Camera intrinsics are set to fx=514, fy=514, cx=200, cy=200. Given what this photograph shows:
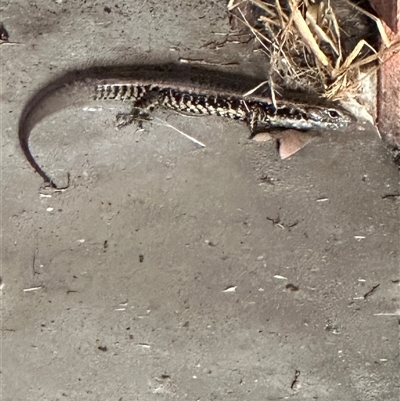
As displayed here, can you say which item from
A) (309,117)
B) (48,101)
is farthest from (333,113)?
(48,101)

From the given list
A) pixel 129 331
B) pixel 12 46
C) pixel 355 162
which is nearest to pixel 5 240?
pixel 129 331

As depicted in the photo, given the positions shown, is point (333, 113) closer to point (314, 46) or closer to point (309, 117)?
point (309, 117)

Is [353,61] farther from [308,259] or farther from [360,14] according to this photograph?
[308,259]

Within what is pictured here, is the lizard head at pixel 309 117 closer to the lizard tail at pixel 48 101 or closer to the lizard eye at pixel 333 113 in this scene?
the lizard eye at pixel 333 113

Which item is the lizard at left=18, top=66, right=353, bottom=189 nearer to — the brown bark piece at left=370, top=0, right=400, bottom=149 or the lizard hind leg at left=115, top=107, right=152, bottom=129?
the lizard hind leg at left=115, top=107, right=152, bottom=129

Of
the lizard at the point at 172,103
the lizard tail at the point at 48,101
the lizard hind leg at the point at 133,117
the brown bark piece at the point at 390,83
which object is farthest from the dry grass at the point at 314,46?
the lizard tail at the point at 48,101
